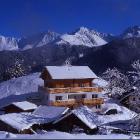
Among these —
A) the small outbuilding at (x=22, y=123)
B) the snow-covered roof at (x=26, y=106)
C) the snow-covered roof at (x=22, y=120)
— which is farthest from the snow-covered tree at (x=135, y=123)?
the snow-covered roof at (x=26, y=106)

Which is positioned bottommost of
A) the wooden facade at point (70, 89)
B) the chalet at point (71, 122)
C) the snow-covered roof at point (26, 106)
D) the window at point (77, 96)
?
the chalet at point (71, 122)

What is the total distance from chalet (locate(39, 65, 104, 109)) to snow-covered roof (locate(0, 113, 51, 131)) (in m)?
16.8

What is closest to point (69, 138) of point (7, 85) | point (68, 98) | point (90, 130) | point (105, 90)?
point (90, 130)

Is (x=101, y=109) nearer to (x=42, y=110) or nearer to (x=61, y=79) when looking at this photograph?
(x=61, y=79)

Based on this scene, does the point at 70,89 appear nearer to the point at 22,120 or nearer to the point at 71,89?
the point at 71,89

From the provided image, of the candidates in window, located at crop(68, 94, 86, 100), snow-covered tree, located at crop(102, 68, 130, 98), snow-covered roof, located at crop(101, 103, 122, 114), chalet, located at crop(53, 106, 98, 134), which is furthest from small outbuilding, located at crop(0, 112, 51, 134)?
snow-covered tree, located at crop(102, 68, 130, 98)

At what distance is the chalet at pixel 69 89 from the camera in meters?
62.4

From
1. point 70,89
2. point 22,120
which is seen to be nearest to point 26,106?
point 70,89

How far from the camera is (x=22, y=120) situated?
4322 centimetres

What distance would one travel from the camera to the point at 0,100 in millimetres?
82438

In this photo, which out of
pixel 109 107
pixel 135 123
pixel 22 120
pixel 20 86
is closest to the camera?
pixel 135 123

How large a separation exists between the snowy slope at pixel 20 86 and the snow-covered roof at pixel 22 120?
43.9m

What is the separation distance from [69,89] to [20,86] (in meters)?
34.9

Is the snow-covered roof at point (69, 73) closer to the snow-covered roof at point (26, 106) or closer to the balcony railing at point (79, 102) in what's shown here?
the balcony railing at point (79, 102)
